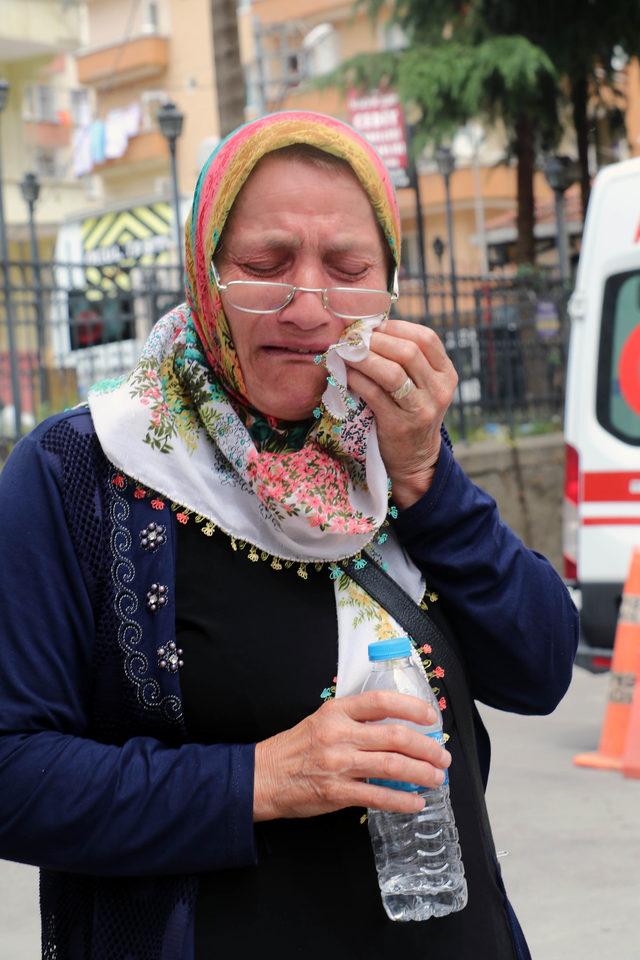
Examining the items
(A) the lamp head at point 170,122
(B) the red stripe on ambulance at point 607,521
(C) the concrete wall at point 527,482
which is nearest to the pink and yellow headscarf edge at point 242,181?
(B) the red stripe on ambulance at point 607,521

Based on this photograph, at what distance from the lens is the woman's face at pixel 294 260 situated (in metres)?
1.98

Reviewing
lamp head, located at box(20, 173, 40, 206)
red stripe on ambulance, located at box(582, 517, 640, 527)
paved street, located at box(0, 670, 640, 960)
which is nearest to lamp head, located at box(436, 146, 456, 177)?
lamp head, located at box(20, 173, 40, 206)

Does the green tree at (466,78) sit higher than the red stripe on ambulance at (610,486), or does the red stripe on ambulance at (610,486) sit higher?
the green tree at (466,78)

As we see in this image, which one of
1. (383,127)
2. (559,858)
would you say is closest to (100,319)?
(559,858)

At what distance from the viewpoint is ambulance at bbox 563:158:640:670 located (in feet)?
22.7

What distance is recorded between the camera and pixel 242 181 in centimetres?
200

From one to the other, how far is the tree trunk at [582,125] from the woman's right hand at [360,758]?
1675 centimetres

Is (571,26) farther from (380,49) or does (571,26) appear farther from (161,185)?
(161,185)

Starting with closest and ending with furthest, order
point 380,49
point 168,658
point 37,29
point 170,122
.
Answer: point 168,658, point 170,122, point 37,29, point 380,49

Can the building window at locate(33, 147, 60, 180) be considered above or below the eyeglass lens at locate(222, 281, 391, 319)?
above

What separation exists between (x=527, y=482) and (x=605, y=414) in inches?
199

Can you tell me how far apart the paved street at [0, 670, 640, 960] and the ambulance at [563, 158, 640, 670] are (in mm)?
614

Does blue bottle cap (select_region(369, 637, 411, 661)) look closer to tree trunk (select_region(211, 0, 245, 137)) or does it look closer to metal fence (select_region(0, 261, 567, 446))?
metal fence (select_region(0, 261, 567, 446))

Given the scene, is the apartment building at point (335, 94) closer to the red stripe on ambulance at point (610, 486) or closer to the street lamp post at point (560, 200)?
the street lamp post at point (560, 200)
